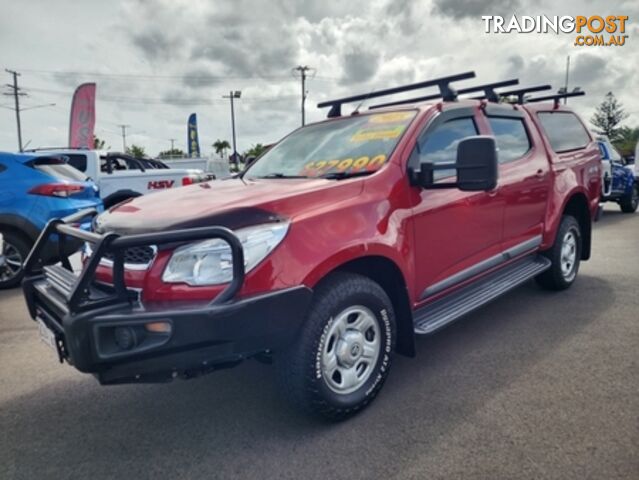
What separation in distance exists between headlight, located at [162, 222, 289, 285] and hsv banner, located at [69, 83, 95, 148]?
23978mm

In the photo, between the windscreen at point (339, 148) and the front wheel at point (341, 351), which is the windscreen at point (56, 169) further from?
the front wheel at point (341, 351)

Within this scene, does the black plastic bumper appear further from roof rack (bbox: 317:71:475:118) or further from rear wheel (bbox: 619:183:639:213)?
rear wheel (bbox: 619:183:639:213)

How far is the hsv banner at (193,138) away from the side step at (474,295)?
1819 inches

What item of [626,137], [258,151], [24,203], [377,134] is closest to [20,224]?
[24,203]

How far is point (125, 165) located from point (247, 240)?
12.2 metres

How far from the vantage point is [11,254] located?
5641mm

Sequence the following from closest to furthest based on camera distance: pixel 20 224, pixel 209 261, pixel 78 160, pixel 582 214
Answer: pixel 209 261, pixel 582 214, pixel 20 224, pixel 78 160

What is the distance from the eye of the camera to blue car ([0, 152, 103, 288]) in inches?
216

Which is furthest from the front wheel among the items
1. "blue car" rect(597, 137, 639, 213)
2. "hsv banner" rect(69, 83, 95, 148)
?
"hsv banner" rect(69, 83, 95, 148)

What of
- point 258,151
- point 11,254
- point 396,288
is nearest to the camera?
point 396,288

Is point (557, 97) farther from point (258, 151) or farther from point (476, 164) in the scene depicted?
point (258, 151)

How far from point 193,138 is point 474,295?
156 feet

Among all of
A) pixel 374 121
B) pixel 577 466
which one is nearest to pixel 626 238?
pixel 374 121

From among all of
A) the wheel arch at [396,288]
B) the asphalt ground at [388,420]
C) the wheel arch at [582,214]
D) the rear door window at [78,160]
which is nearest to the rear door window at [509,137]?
the wheel arch at [582,214]
